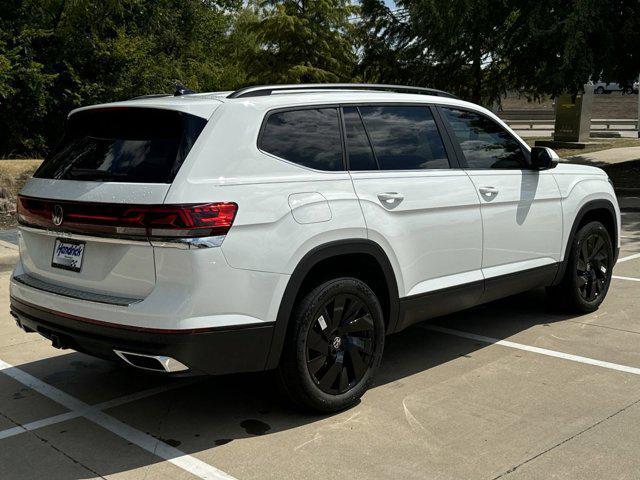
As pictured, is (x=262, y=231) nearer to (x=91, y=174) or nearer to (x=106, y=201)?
(x=106, y=201)

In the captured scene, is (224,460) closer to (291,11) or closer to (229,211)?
(229,211)

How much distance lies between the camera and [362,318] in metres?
4.27

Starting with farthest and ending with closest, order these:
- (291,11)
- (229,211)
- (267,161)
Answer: (291,11), (267,161), (229,211)

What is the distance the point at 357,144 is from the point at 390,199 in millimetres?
388

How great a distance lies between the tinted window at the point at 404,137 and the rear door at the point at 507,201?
0.70 feet

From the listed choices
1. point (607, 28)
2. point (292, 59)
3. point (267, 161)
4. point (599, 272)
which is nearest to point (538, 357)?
point (599, 272)

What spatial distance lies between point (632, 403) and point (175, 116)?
10.1ft

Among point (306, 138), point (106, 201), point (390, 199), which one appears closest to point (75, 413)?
point (106, 201)

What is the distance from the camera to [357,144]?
14.6ft

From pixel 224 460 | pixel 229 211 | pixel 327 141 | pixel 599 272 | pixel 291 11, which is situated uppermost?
pixel 291 11

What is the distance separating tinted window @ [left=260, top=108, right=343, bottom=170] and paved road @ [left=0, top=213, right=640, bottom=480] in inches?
57.4

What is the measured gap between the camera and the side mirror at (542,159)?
5504 mm

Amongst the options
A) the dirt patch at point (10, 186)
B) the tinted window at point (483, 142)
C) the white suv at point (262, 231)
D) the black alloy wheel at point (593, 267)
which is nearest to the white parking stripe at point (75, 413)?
the white suv at point (262, 231)

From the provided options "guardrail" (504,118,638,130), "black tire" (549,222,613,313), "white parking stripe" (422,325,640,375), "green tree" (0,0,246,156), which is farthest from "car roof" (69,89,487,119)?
"guardrail" (504,118,638,130)
